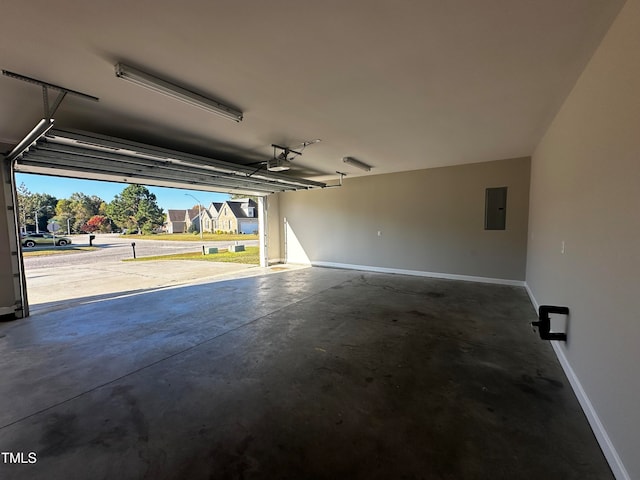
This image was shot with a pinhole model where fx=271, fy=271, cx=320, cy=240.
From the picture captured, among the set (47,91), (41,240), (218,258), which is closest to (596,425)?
(47,91)

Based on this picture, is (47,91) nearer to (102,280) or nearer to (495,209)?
(102,280)

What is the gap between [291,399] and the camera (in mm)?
2199

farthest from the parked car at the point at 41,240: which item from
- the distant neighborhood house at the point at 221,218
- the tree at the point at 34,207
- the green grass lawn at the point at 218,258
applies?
the green grass lawn at the point at 218,258

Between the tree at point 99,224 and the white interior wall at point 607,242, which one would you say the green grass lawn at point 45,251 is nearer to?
the tree at point 99,224

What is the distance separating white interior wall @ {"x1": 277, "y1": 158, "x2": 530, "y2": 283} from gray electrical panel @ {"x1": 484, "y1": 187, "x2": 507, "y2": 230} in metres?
0.09

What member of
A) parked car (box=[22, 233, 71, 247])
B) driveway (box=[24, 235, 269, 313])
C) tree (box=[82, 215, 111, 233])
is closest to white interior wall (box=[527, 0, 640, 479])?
driveway (box=[24, 235, 269, 313])

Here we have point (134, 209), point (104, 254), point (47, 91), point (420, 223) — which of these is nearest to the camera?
point (47, 91)

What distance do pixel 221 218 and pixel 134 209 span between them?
771 centimetres

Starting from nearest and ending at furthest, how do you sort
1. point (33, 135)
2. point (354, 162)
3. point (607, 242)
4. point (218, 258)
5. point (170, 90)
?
point (607, 242)
point (170, 90)
point (33, 135)
point (354, 162)
point (218, 258)

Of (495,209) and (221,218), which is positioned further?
(221,218)

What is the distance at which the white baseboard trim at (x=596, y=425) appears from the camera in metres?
1.47

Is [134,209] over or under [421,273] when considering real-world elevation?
over

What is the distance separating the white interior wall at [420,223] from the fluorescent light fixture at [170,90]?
5128mm

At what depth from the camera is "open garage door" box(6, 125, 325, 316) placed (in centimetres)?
328
